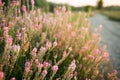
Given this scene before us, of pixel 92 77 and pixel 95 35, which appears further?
pixel 95 35

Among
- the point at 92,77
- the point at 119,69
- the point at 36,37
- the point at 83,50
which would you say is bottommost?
the point at 119,69

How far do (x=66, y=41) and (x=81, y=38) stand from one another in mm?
360

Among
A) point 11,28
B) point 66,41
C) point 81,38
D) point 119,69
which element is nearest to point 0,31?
point 11,28

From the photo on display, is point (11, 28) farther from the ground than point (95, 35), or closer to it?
farther from the ground

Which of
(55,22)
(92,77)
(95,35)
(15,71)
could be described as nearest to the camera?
(15,71)

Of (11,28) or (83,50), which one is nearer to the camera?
(11,28)

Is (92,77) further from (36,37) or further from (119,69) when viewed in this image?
(119,69)

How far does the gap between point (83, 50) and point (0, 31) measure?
4.76ft

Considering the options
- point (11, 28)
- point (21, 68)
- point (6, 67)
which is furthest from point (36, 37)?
point (6, 67)

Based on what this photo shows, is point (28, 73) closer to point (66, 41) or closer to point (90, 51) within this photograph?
point (66, 41)

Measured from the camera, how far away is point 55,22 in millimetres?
4512

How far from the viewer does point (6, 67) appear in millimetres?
2752

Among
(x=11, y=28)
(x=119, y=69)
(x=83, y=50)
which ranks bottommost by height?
(x=119, y=69)

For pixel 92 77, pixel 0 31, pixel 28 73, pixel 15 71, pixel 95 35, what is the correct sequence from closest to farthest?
pixel 28 73 < pixel 15 71 < pixel 0 31 < pixel 92 77 < pixel 95 35
